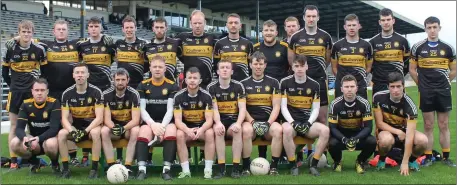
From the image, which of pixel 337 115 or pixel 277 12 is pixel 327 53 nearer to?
pixel 337 115

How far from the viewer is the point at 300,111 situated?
17.6 feet

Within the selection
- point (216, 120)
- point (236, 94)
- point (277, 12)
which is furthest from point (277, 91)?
point (277, 12)

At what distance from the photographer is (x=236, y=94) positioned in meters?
5.21

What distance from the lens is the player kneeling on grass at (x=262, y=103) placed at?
4977 mm

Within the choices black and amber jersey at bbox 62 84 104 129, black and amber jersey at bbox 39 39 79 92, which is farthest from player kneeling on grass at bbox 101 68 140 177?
black and amber jersey at bbox 39 39 79 92

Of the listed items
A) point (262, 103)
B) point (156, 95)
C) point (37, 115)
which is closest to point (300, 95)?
point (262, 103)

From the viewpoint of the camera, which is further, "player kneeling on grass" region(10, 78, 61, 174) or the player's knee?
"player kneeling on grass" region(10, 78, 61, 174)

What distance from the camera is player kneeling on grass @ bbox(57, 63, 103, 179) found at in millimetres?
4879

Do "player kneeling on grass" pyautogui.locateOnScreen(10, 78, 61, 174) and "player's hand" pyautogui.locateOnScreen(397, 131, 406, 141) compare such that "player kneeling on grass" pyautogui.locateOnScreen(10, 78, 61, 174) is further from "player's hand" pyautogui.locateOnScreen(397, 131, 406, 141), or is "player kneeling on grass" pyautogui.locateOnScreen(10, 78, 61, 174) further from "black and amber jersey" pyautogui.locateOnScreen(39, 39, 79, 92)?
"player's hand" pyautogui.locateOnScreen(397, 131, 406, 141)

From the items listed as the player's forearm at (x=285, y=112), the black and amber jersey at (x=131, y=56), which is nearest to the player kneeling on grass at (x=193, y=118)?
the player's forearm at (x=285, y=112)

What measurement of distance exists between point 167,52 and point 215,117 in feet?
4.32

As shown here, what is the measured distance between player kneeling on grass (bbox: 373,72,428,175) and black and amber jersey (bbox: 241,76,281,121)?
1.24 meters

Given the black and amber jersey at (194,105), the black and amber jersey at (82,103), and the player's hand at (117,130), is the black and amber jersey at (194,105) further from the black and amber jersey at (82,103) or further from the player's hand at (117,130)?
the black and amber jersey at (82,103)

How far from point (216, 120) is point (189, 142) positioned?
388 millimetres
